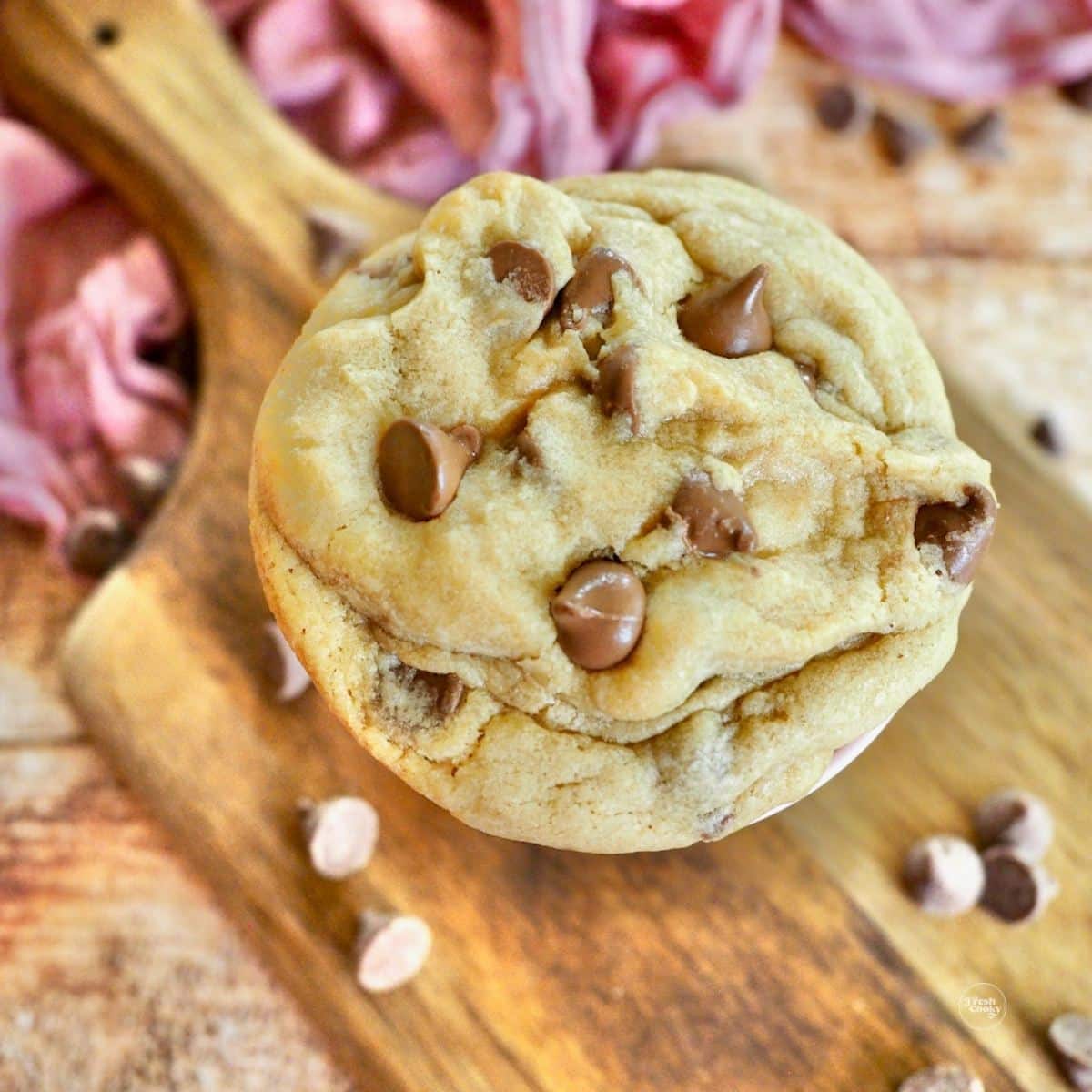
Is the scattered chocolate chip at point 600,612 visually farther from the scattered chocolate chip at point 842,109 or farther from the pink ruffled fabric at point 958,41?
the pink ruffled fabric at point 958,41

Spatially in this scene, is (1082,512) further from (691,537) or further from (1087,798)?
(691,537)

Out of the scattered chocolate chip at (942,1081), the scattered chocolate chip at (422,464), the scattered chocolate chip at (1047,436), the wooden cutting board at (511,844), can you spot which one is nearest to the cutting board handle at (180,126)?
the wooden cutting board at (511,844)

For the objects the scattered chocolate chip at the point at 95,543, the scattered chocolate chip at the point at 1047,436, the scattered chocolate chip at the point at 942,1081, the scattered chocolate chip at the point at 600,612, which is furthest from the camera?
the scattered chocolate chip at the point at 1047,436

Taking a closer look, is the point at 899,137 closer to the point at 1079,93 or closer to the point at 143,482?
the point at 1079,93

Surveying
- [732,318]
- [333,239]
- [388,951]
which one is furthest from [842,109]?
[388,951]

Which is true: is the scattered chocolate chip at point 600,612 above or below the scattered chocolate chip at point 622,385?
below

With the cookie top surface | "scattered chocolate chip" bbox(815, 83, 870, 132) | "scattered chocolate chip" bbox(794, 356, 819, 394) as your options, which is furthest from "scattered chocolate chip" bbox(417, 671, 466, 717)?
"scattered chocolate chip" bbox(815, 83, 870, 132)

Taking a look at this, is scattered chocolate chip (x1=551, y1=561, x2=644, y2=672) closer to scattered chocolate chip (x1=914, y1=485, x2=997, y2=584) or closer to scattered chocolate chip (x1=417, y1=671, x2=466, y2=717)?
scattered chocolate chip (x1=417, y1=671, x2=466, y2=717)
